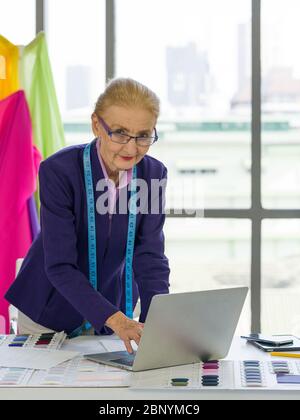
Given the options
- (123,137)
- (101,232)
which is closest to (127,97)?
(123,137)

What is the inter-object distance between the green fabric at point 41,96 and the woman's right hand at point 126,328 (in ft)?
5.57

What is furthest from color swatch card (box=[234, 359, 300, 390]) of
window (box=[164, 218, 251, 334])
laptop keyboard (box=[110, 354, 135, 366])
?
window (box=[164, 218, 251, 334])

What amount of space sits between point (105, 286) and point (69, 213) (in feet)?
0.98

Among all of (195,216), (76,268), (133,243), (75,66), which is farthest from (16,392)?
(75,66)

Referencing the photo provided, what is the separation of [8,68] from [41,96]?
0.21 metres

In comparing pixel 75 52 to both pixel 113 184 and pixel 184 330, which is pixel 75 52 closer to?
pixel 113 184

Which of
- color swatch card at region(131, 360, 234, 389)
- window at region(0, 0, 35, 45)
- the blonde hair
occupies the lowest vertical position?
color swatch card at region(131, 360, 234, 389)

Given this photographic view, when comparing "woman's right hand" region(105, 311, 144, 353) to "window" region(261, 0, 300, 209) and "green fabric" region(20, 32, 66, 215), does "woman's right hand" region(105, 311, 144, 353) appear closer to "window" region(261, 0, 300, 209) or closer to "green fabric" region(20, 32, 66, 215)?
"green fabric" region(20, 32, 66, 215)

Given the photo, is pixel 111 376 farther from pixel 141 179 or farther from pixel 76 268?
pixel 141 179

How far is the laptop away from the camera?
2.04m

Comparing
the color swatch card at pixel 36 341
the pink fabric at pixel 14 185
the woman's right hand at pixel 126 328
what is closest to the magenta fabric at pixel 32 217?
the pink fabric at pixel 14 185

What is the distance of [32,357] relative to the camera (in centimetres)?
224

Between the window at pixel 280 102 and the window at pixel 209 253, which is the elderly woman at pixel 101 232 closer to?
the window at pixel 209 253

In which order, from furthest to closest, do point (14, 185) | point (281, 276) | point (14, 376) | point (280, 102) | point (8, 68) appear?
1. point (281, 276)
2. point (280, 102)
3. point (8, 68)
4. point (14, 185)
5. point (14, 376)
